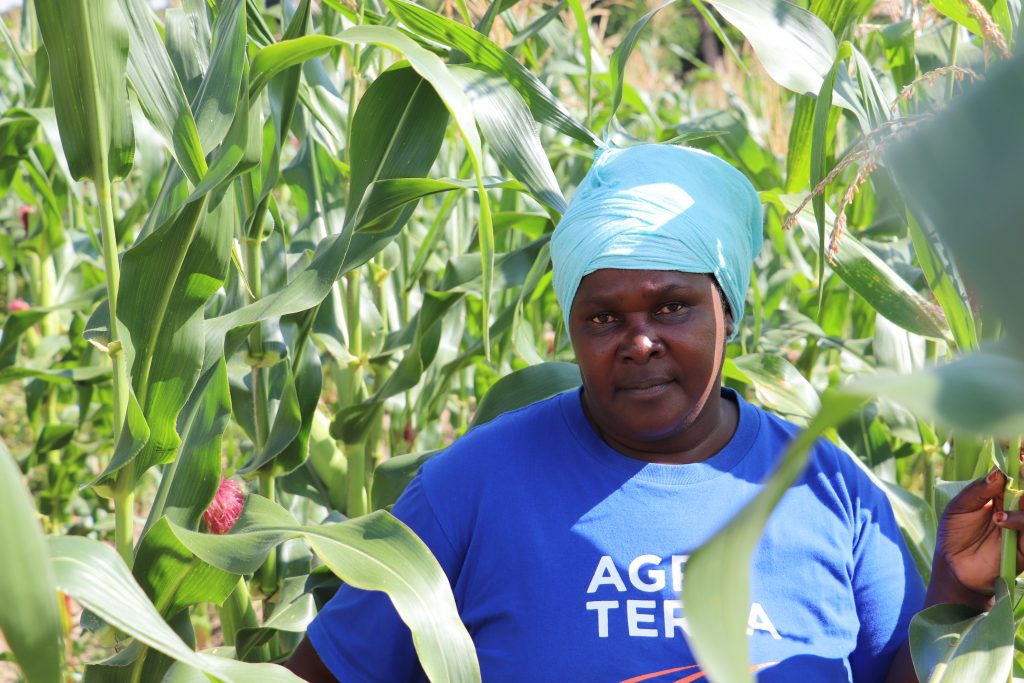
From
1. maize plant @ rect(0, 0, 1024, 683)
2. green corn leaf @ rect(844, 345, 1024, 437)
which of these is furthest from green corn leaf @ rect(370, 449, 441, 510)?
green corn leaf @ rect(844, 345, 1024, 437)

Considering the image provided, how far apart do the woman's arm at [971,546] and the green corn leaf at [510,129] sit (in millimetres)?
616

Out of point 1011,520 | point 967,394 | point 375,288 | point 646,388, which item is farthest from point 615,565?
point 375,288

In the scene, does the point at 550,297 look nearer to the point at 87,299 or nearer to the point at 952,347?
the point at 87,299

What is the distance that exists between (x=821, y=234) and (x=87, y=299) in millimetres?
1777

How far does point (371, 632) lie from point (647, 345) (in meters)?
0.46

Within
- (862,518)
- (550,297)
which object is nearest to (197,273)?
(862,518)

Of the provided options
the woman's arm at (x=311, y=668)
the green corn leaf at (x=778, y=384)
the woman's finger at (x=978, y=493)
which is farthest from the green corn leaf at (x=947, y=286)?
the woman's arm at (x=311, y=668)

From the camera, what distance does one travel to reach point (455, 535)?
1305 millimetres

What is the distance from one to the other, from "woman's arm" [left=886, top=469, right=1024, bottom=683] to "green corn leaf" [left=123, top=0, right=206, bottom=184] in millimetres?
897

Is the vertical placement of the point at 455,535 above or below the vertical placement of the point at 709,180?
below

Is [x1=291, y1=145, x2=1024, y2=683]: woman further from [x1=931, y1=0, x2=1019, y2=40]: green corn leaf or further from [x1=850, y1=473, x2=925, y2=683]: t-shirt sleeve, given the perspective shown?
[x1=931, y1=0, x2=1019, y2=40]: green corn leaf

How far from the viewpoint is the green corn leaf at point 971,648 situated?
108 cm

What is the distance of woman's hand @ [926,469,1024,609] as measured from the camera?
1.15 meters

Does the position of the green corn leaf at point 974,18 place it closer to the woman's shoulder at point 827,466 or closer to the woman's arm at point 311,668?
the woman's shoulder at point 827,466
